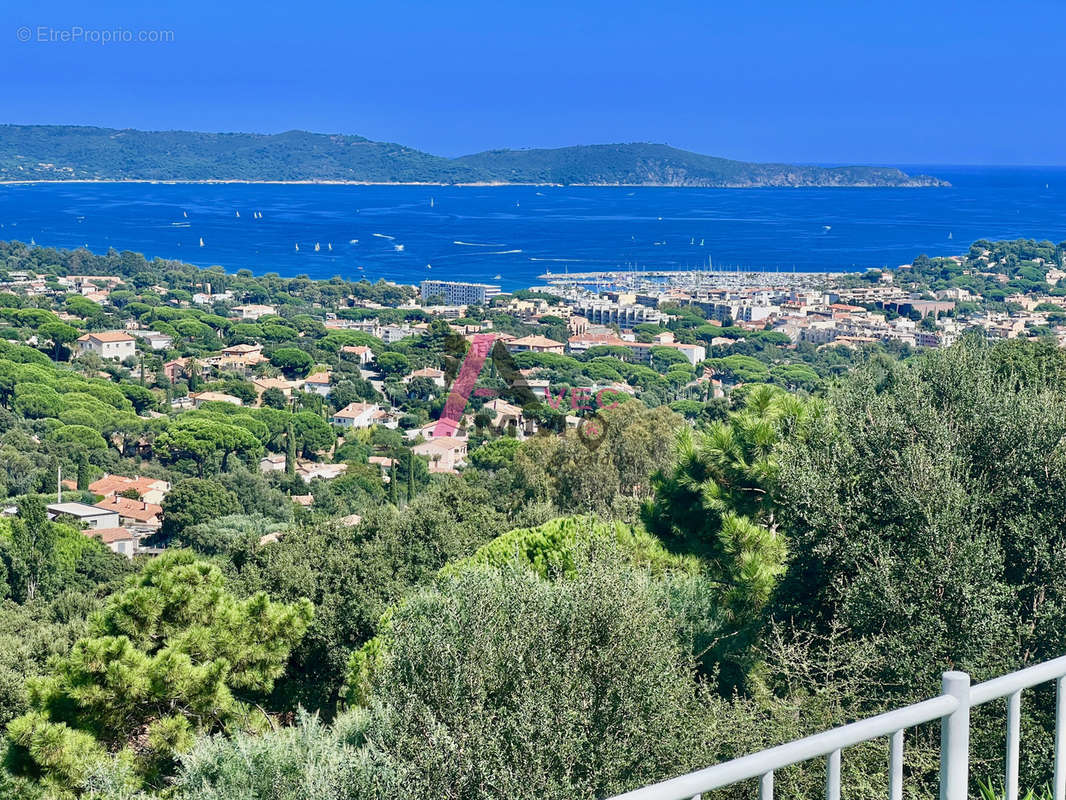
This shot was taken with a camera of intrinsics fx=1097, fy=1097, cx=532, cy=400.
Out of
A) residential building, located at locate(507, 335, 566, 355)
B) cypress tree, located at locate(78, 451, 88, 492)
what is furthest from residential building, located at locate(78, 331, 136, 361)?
cypress tree, located at locate(78, 451, 88, 492)

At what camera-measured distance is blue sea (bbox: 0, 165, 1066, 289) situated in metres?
77.5

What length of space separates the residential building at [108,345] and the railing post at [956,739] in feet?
141

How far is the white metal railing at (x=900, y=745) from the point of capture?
1176mm

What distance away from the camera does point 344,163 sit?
521 ft

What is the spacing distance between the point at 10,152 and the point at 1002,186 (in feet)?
466

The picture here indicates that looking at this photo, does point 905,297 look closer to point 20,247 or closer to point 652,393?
point 652,393

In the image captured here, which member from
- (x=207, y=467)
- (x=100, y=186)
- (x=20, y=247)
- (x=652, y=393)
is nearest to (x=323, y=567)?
(x=207, y=467)

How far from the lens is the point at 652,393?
→ 35.9 meters

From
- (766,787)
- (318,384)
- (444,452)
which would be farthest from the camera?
(318,384)

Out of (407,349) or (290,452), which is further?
(407,349)

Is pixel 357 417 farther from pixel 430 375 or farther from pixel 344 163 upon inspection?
pixel 344 163

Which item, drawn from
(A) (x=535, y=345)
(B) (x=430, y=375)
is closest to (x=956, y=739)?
(B) (x=430, y=375)

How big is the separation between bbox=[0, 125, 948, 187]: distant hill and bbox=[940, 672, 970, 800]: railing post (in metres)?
161

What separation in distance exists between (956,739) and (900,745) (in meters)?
0.08
